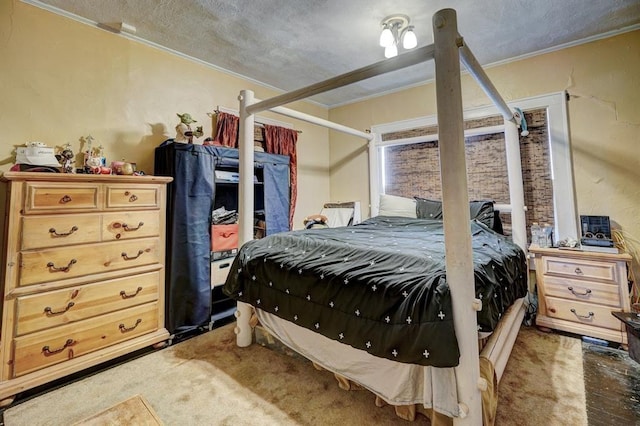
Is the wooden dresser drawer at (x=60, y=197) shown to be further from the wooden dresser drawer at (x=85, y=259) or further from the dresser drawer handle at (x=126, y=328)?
the dresser drawer handle at (x=126, y=328)

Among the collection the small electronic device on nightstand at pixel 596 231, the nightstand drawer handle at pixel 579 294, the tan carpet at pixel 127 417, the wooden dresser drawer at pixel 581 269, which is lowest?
the tan carpet at pixel 127 417

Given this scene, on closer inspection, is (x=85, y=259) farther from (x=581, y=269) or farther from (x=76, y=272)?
(x=581, y=269)

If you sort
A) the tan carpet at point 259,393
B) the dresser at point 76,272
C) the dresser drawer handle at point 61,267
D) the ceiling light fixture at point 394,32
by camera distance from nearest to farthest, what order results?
the tan carpet at point 259,393 < the dresser at point 76,272 < the dresser drawer handle at point 61,267 < the ceiling light fixture at point 394,32

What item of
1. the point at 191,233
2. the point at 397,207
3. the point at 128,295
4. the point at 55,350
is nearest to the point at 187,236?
the point at 191,233

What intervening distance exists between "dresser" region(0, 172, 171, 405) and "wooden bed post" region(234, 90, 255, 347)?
1.97ft

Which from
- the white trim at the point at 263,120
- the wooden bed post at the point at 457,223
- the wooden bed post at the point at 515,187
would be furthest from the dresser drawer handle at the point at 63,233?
the wooden bed post at the point at 515,187

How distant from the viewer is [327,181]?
4.25m

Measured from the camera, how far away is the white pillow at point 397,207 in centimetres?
311

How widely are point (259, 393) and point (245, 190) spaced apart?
1.31 meters

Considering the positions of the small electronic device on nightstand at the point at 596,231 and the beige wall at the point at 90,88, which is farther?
the small electronic device on nightstand at the point at 596,231

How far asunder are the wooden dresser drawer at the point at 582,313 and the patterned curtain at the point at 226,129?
3245mm

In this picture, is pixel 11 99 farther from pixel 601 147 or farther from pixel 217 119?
pixel 601 147

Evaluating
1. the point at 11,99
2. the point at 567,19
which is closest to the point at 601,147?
the point at 567,19

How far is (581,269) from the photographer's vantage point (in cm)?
213
